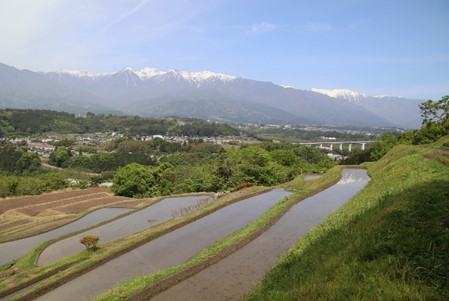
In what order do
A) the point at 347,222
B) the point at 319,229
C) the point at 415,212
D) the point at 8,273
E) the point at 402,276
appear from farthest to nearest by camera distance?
1. the point at 8,273
2. the point at 319,229
3. the point at 347,222
4. the point at 415,212
5. the point at 402,276

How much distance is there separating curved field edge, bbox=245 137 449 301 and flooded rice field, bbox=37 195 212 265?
1331 centimetres

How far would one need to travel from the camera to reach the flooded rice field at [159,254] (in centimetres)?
1379

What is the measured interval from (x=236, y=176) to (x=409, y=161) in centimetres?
2139

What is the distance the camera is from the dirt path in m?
11.3

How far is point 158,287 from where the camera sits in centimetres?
1167

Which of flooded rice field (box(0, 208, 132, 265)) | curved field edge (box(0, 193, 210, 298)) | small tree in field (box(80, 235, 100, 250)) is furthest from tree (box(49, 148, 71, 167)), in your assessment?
small tree in field (box(80, 235, 100, 250))

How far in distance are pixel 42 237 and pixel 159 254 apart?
1345 cm

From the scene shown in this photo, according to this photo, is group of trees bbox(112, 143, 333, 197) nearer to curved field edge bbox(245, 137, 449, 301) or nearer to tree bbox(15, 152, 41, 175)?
curved field edge bbox(245, 137, 449, 301)

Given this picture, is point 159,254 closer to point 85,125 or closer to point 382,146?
point 382,146

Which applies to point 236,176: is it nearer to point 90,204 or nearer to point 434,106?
point 90,204

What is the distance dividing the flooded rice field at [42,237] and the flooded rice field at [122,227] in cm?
266

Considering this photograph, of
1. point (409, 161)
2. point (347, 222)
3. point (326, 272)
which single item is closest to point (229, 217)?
point (347, 222)

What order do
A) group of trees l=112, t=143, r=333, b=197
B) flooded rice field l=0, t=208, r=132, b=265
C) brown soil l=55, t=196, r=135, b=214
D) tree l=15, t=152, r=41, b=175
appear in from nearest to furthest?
1. flooded rice field l=0, t=208, r=132, b=265
2. brown soil l=55, t=196, r=135, b=214
3. group of trees l=112, t=143, r=333, b=197
4. tree l=15, t=152, r=41, b=175

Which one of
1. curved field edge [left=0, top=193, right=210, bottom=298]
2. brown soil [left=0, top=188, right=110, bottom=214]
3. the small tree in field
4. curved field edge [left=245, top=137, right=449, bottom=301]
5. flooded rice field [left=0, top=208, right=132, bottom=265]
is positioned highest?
curved field edge [left=245, top=137, right=449, bottom=301]
